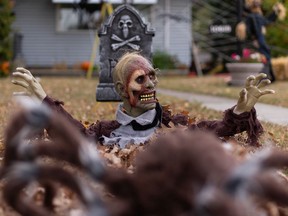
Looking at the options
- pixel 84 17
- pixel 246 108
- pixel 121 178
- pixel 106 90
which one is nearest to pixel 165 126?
pixel 246 108

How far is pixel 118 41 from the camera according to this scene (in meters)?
8.88

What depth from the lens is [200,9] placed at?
37.2 meters

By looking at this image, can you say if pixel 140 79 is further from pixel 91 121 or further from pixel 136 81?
pixel 91 121

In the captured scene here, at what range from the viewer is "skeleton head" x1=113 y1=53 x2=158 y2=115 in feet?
15.9

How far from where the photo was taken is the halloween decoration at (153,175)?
7.82 feet

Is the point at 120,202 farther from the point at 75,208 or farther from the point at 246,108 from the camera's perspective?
the point at 246,108

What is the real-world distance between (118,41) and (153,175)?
645 centimetres

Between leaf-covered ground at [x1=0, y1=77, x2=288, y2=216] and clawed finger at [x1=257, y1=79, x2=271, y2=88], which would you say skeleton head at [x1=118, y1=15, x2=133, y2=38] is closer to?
leaf-covered ground at [x1=0, y1=77, x2=288, y2=216]

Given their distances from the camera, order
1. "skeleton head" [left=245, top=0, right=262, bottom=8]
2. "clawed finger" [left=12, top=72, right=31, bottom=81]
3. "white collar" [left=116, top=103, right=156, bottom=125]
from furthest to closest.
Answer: "skeleton head" [left=245, top=0, right=262, bottom=8] → "white collar" [left=116, top=103, right=156, bottom=125] → "clawed finger" [left=12, top=72, right=31, bottom=81]

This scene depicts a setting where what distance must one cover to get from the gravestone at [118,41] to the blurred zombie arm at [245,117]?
396 cm

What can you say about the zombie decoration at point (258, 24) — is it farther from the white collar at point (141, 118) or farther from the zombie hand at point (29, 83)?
the zombie hand at point (29, 83)

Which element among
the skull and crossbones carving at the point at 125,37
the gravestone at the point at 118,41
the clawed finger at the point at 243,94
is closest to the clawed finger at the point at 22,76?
the clawed finger at the point at 243,94

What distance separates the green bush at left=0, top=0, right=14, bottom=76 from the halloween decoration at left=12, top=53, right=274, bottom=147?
15615mm

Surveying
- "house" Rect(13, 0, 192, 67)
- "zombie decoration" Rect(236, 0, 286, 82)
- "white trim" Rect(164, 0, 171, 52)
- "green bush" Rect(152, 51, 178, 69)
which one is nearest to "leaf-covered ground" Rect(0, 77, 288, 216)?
"zombie decoration" Rect(236, 0, 286, 82)
